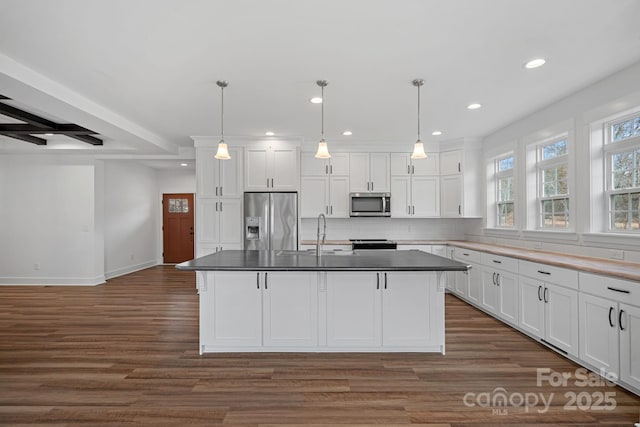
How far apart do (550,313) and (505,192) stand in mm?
2521

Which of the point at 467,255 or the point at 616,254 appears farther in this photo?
the point at 467,255

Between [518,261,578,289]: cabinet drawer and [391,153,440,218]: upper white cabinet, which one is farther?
[391,153,440,218]: upper white cabinet

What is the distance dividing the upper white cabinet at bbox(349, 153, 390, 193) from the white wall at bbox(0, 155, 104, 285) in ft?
16.1

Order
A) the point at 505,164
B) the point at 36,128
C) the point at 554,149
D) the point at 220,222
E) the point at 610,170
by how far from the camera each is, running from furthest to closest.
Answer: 1. the point at 220,222
2. the point at 505,164
3. the point at 36,128
4. the point at 554,149
5. the point at 610,170

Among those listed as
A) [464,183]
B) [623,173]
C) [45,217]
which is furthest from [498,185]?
[45,217]

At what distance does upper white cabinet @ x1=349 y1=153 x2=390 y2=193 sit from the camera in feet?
19.3

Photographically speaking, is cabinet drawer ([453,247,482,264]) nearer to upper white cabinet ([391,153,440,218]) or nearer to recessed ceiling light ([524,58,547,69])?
upper white cabinet ([391,153,440,218])

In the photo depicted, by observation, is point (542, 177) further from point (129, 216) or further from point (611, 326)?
point (129, 216)

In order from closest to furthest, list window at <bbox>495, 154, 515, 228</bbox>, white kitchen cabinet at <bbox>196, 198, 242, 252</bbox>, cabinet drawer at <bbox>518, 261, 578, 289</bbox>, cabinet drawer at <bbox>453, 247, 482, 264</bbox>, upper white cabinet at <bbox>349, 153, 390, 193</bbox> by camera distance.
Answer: cabinet drawer at <bbox>518, 261, 578, 289</bbox>, cabinet drawer at <bbox>453, 247, 482, 264</bbox>, window at <bbox>495, 154, 515, 228</bbox>, white kitchen cabinet at <bbox>196, 198, 242, 252</bbox>, upper white cabinet at <bbox>349, 153, 390, 193</bbox>

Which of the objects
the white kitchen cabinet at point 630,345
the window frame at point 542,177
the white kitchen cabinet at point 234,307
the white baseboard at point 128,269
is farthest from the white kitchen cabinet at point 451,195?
the white baseboard at point 128,269

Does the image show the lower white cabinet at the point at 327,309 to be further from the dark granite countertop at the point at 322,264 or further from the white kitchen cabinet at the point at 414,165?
the white kitchen cabinet at the point at 414,165

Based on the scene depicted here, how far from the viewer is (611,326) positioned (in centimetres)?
243

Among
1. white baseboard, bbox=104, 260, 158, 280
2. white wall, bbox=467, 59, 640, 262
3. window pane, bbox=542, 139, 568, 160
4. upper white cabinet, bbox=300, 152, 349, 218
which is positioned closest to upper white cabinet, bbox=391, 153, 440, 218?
upper white cabinet, bbox=300, 152, 349, 218

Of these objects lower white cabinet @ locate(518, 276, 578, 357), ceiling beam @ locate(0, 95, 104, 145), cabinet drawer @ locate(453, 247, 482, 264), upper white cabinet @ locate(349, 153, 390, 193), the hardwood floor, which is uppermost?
ceiling beam @ locate(0, 95, 104, 145)
